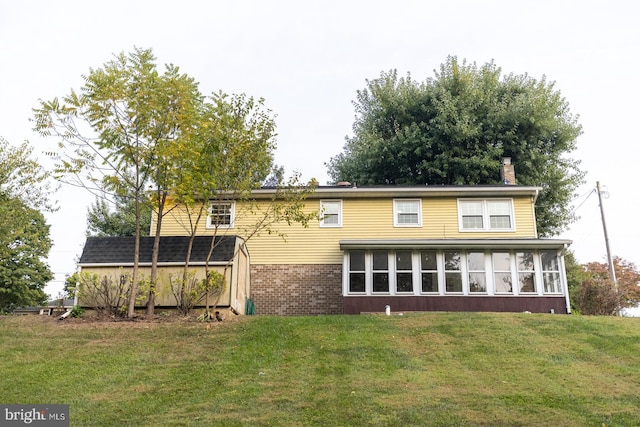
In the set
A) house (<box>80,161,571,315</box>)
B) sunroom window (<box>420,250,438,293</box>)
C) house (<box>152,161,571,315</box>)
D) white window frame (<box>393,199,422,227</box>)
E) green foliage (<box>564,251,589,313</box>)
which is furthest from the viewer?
green foliage (<box>564,251,589,313</box>)

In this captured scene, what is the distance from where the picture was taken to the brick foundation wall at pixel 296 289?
20891 mm

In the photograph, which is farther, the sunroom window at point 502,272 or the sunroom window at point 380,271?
the sunroom window at point 380,271

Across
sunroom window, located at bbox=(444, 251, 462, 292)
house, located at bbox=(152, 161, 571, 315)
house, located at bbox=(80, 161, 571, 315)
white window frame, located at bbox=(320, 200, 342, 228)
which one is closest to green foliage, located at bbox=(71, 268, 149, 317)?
house, located at bbox=(80, 161, 571, 315)

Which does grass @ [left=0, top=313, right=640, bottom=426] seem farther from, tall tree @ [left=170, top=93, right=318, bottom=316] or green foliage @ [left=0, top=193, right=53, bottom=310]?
green foliage @ [left=0, top=193, right=53, bottom=310]

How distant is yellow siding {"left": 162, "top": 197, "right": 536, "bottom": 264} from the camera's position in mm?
21375

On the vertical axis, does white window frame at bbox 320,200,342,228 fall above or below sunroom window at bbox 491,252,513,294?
above

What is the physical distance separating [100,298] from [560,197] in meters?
22.0

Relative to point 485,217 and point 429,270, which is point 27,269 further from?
point 485,217

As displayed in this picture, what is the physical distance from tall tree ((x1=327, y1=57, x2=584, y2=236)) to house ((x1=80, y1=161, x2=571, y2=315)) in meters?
7.54

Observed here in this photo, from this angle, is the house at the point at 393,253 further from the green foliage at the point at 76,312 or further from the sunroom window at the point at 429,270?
the green foliage at the point at 76,312

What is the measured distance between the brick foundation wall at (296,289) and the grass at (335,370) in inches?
180

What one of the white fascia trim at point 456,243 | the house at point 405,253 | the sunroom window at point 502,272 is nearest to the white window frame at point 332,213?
the house at point 405,253

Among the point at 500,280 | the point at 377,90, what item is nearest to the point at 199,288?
the point at 500,280

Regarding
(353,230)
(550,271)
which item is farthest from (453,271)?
(353,230)
